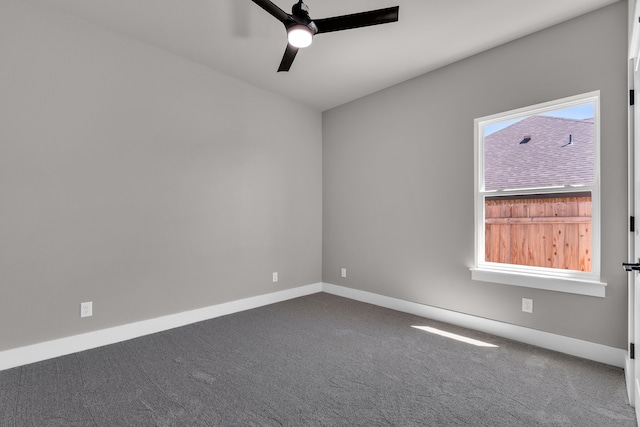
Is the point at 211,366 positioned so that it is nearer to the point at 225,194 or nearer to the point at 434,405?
the point at 434,405

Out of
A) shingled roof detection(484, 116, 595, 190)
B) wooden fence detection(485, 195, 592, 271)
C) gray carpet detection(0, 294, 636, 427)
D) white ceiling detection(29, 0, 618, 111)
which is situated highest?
white ceiling detection(29, 0, 618, 111)

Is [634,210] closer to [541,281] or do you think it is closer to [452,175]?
[541,281]

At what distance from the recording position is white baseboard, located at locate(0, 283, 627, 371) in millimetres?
2361

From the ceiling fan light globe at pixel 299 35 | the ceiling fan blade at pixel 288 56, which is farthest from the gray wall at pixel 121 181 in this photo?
the ceiling fan light globe at pixel 299 35

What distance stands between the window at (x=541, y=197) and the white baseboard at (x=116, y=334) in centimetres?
267

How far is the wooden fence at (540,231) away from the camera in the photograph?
2.59 m

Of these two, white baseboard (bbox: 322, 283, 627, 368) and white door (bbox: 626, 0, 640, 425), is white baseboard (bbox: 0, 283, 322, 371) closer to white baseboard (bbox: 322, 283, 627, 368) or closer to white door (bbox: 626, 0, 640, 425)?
white baseboard (bbox: 322, 283, 627, 368)

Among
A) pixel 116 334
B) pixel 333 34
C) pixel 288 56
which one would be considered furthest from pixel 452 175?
pixel 116 334

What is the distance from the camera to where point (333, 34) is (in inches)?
109

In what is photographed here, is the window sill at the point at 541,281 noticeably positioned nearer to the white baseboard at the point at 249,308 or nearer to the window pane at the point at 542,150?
the white baseboard at the point at 249,308

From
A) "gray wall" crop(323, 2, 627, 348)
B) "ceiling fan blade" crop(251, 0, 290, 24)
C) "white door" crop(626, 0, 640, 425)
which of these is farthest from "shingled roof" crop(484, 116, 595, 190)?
"ceiling fan blade" crop(251, 0, 290, 24)

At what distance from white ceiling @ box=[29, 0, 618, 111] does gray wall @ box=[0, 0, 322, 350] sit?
0.28 meters

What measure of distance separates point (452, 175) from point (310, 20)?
7.10ft

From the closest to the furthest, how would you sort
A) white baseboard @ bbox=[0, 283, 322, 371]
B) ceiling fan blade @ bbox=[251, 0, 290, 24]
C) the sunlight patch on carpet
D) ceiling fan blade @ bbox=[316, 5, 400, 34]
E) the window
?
ceiling fan blade @ bbox=[251, 0, 290, 24] → ceiling fan blade @ bbox=[316, 5, 400, 34] → white baseboard @ bbox=[0, 283, 322, 371] → the window → the sunlight patch on carpet
